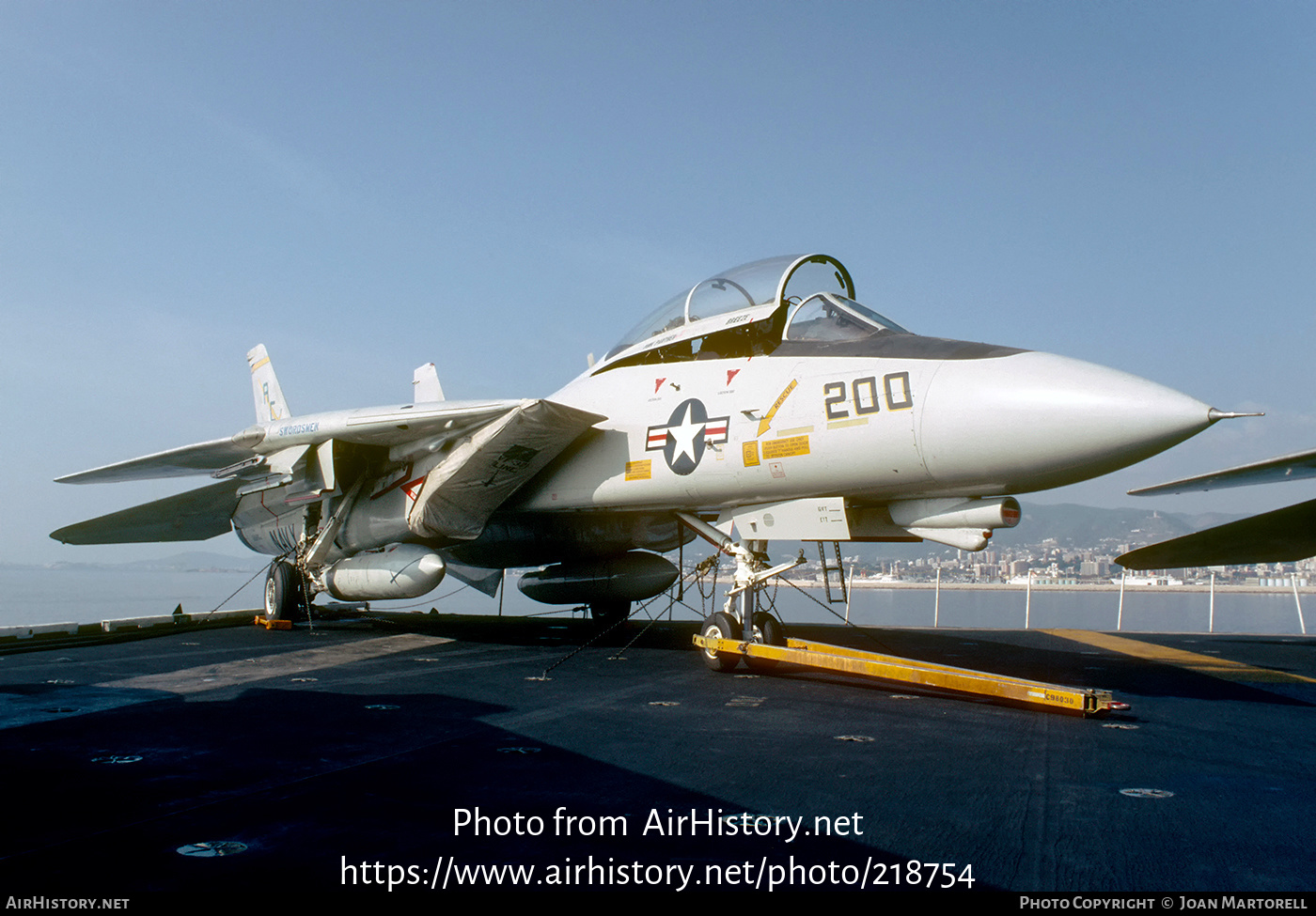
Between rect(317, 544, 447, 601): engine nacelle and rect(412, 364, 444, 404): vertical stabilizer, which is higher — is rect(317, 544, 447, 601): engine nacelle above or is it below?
below

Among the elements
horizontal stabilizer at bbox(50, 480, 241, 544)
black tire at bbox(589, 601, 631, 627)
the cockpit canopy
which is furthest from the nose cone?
horizontal stabilizer at bbox(50, 480, 241, 544)

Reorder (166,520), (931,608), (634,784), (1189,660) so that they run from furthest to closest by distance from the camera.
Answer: (931,608) → (166,520) → (1189,660) → (634,784)

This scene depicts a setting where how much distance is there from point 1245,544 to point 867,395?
502 centimetres

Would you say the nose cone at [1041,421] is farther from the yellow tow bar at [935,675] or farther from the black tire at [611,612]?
the black tire at [611,612]

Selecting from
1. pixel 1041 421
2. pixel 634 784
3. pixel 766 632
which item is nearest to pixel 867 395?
pixel 1041 421

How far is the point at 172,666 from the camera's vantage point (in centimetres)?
807

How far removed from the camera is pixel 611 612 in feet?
41.6

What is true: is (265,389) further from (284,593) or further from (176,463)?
(284,593)

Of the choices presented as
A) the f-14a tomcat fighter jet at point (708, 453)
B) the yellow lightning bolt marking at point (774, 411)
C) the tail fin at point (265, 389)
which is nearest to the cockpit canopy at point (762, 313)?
the f-14a tomcat fighter jet at point (708, 453)

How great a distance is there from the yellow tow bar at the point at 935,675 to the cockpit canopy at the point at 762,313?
2.73 m

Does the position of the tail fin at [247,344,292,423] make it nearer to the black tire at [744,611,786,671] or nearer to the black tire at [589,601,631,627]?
the black tire at [589,601,631,627]

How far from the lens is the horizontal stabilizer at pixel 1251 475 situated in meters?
7.57

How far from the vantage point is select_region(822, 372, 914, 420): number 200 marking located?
6188mm

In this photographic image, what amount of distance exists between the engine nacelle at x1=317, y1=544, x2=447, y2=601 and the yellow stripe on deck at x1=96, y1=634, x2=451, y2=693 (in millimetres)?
677
